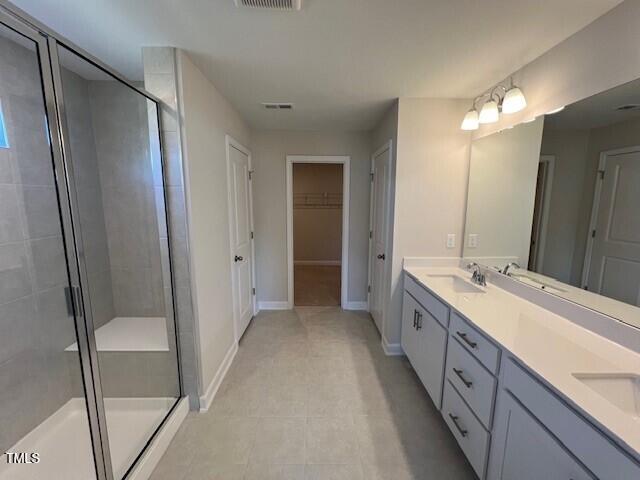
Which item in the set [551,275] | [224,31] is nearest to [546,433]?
[551,275]

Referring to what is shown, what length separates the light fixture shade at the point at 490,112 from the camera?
188 cm

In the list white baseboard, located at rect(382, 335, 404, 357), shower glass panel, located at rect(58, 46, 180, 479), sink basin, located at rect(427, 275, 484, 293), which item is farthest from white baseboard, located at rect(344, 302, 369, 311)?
shower glass panel, located at rect(58, 46, 180, 479)

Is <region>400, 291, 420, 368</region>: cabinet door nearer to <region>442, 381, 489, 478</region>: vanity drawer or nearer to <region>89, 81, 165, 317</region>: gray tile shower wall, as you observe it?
<region>442, 381, 489, 478</region>: vanity drawer

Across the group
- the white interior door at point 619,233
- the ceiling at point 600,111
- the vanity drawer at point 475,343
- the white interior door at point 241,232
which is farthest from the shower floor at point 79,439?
the ceiling at point 600,111

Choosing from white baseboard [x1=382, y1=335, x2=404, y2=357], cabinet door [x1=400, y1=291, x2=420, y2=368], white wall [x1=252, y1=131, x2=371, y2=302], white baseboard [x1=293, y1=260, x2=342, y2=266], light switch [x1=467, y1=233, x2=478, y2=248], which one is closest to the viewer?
cabinet door [x1=400, y1=291, x2=420, y2=368]

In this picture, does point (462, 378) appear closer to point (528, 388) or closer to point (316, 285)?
point (528, 388)

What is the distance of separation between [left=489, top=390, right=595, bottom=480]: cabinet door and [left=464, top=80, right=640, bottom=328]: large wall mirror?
667 millimetres

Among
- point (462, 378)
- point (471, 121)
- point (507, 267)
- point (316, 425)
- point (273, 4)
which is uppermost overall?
point (273, 4)

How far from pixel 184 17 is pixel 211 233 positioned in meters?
1.33

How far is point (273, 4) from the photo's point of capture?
120 cm

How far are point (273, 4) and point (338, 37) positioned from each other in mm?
416

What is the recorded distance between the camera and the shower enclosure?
3.89 ft

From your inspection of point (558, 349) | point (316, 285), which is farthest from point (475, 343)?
point (316, 285)

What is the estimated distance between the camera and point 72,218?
1.15 metres
